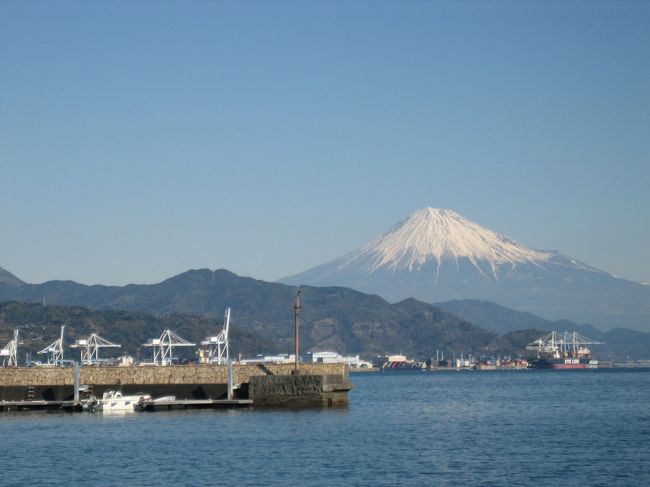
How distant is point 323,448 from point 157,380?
24.2 metres

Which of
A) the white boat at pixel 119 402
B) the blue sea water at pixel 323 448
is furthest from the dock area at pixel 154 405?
the blue sea water at pixel 323 448

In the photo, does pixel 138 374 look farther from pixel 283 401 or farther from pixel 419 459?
pixel 419 459

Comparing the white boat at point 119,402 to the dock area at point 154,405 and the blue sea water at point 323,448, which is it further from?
the blue sea water at point 323,448

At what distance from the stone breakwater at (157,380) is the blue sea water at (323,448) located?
289 centimetres

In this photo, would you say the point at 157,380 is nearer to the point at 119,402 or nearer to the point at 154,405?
the point at 154,405

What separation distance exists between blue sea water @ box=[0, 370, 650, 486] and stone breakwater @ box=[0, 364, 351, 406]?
9.50 ft

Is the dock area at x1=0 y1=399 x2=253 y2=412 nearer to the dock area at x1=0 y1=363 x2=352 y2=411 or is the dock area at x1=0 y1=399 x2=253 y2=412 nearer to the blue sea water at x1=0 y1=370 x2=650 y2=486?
the dock area at x1=0 y1=363 x2=352 y2=411

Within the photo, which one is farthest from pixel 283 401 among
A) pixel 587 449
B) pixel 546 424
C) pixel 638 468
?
pixel 638 468

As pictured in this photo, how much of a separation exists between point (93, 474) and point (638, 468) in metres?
19.9

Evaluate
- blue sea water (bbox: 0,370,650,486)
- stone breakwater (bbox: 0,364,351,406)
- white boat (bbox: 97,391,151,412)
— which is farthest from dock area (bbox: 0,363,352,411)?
blue sea water (bbox: 0,370,650,486)

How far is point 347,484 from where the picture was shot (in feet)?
129

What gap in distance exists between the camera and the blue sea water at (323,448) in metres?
41.0

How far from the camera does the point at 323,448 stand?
48.3 metres

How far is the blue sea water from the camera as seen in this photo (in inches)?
1614
